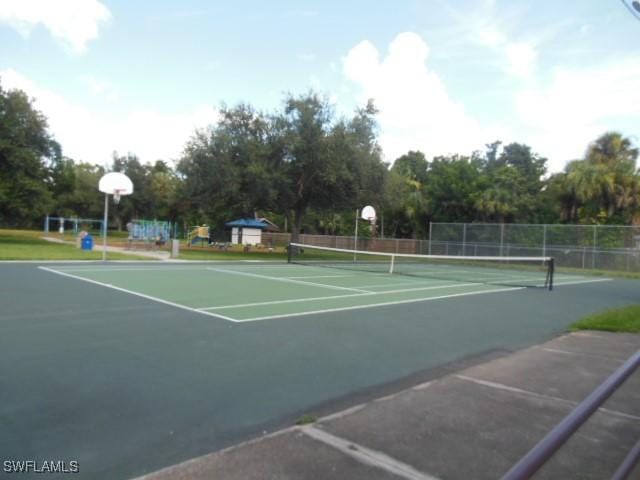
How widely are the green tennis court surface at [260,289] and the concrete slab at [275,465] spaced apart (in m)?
4.95

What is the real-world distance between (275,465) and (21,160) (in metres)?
28.7

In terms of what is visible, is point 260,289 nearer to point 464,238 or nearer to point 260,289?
point 260,289

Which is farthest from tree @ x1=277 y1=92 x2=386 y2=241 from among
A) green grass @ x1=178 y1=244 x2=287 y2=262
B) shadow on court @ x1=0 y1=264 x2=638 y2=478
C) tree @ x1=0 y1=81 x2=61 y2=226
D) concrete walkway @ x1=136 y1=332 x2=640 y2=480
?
concrete walkway @ x1=136 y1=332 x2=640 y2=480

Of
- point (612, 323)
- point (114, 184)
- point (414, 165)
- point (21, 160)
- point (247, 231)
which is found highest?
point (414, 165)

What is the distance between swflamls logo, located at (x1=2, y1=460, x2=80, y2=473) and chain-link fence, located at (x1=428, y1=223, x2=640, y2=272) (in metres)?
29.4

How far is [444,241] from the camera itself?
3378 centimetres

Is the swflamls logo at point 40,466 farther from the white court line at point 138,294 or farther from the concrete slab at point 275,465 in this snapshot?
the white court line at point 138,294

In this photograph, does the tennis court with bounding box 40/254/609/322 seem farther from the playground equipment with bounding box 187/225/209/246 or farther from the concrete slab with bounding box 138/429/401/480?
the playground equipment with bounding box 187/225/209/246

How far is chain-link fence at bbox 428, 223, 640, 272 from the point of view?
1065 inches

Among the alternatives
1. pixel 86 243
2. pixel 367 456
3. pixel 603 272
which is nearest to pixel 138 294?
pixel 367 456

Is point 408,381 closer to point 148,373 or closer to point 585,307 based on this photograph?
point 148,373

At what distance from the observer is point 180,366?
5.51 m

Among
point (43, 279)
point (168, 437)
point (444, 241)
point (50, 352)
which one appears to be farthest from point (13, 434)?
point (444, 241)

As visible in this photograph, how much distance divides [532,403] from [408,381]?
50.8 inches
